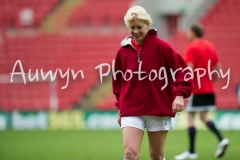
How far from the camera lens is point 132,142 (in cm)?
560

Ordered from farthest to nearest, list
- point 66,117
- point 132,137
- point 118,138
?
point 66,117, point 118,138, point 132,137

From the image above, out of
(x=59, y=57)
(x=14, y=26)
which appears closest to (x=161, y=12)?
(x=59, y=57)

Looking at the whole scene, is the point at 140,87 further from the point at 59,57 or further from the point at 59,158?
the point at 59,57

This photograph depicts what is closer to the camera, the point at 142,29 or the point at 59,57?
the point at 142,29

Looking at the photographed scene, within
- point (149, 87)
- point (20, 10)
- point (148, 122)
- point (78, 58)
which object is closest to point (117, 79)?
point (149, 87)

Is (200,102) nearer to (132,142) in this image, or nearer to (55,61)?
(132,142)

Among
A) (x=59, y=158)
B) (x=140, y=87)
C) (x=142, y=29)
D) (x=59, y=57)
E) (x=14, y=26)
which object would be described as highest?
(x=14, y=26)

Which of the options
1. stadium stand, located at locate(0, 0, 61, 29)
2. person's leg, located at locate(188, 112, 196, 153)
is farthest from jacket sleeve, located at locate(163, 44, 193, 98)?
stadium stand, located at locate(0, 0, 61, 29)

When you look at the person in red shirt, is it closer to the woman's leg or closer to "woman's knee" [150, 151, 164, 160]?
"woman's knee" [150, 151, 164, 160]

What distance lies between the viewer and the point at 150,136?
19.0ft

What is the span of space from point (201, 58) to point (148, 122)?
3758 mm

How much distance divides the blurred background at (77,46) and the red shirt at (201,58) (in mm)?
7288

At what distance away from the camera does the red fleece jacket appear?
5.74 metres

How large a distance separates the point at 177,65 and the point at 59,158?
379cm
